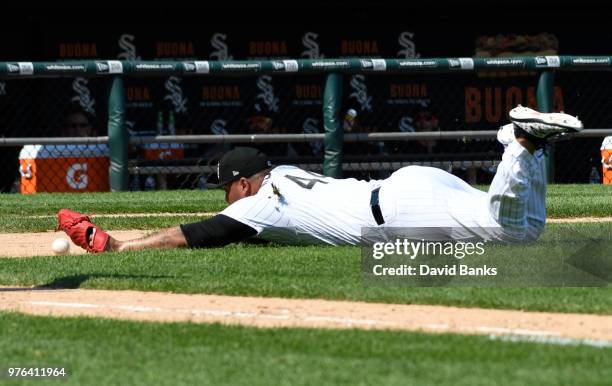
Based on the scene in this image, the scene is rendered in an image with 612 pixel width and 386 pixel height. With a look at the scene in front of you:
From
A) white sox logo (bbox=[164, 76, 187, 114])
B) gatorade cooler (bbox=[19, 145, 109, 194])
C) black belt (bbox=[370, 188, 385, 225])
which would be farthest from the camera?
white sox logo (bbox=[164, 76, 187, 114])

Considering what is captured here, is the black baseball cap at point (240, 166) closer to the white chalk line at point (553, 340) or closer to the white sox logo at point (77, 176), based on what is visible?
the white chalk line at point (553, 340)

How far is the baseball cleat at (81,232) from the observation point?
8.38 m

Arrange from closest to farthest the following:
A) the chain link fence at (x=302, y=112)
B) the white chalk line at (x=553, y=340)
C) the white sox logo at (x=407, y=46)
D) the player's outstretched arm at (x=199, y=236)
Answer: the white chalk line at (x=553, y=340), the player's outstretched arm at (x=199, y=236), the chain link fence at (x=302, y=112), the white sox logo at (x=407, y=46)

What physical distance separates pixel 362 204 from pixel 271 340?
306cm

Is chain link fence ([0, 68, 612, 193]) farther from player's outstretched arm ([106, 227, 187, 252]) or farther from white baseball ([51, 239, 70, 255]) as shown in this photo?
player's outstretched arm ([106, 227, 187, 252])

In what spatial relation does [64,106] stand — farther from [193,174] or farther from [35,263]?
[35,263]

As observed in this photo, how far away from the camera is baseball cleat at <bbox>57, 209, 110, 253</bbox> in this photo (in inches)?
330

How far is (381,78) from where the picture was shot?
18406 mm

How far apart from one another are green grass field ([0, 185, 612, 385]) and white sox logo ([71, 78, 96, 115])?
32.2 ft

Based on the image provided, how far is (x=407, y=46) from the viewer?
742 inches

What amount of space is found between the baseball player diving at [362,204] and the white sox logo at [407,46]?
1047 centimetres
